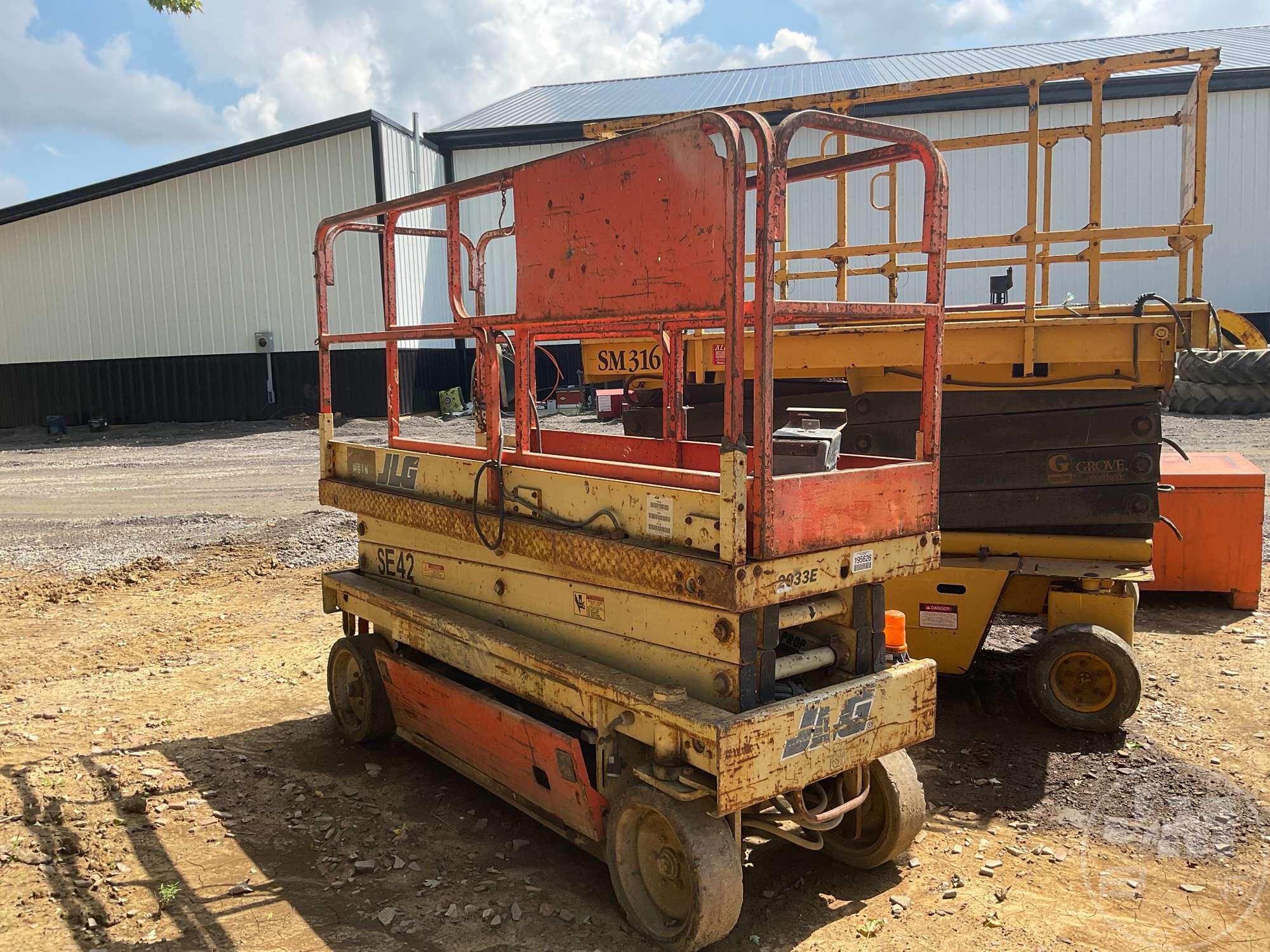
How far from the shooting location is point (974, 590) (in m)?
5.40

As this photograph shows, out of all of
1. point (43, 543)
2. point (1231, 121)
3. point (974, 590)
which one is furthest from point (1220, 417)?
point (43, 543)

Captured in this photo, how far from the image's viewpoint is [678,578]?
319 cm

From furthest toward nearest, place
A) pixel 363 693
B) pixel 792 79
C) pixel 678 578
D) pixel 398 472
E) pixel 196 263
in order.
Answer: pixel 792 79, pixel 196 263, pixel 363 693, pixel 398 472, pixel 678 578

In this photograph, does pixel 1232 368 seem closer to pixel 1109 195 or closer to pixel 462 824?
pixel 1109 195

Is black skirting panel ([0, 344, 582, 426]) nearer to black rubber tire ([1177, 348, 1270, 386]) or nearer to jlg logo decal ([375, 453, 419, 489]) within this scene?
black rubber tire ([1177, 348, 1270, 386])

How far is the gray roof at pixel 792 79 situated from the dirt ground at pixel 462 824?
62.6 ft

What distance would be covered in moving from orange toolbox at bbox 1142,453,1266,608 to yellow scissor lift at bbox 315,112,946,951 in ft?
14.2

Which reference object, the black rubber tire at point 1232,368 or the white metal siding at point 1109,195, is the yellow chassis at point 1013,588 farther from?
the white metal siding at point 1109,195

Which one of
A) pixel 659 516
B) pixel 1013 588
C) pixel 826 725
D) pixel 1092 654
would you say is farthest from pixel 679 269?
pixel 1013 588

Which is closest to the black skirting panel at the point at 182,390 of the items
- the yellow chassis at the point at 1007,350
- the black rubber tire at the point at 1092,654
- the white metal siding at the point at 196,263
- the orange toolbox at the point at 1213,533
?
the white metal siding at the point at 196,263

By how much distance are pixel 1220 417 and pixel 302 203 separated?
59.8 feet

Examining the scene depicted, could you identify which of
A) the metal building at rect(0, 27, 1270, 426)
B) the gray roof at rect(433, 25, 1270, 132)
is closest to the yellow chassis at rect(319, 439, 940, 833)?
the metal building at rect(0, 27, 1270, 426)

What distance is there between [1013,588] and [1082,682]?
0.66 meters

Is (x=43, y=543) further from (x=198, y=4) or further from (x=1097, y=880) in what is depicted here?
(x=1097, y=880)
